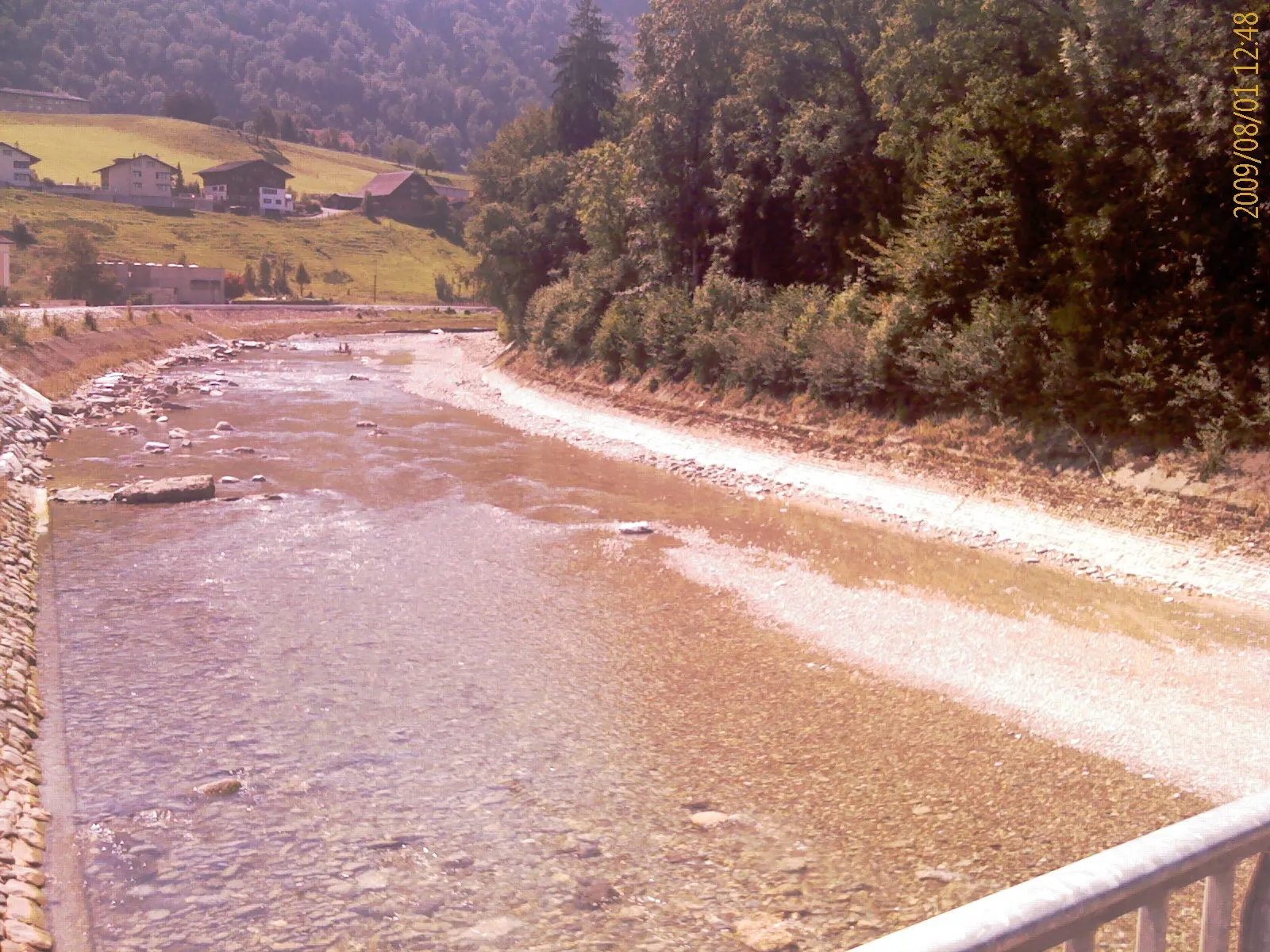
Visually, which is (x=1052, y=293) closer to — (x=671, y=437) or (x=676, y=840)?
(x=671, y=437)

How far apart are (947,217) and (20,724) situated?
21.4 metres

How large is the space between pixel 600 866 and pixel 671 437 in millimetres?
24549

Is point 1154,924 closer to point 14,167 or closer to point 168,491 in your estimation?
point 168,491

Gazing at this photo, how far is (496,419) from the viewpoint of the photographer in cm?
3975

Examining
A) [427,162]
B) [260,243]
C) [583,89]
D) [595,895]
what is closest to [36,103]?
[427,162]

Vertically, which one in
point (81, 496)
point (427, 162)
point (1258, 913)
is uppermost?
point (427, 162)

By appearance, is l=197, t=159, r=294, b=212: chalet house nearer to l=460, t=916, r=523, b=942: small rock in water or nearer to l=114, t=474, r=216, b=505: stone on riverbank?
l=114, t=474, r=216, b=505: stone on riverbank

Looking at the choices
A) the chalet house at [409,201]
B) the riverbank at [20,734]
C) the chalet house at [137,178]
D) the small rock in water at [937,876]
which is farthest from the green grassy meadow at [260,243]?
the small rock in water at [937,876]

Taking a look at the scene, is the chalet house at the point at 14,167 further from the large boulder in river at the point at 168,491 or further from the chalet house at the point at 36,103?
the large boulder in river at the point at 168,491

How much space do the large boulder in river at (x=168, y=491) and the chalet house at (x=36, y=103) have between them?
167m

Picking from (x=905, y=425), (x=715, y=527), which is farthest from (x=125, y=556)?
(x=905, y=425)

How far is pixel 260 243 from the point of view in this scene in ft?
363

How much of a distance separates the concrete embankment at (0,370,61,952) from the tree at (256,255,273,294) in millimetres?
78370

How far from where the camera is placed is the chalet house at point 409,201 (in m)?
137
